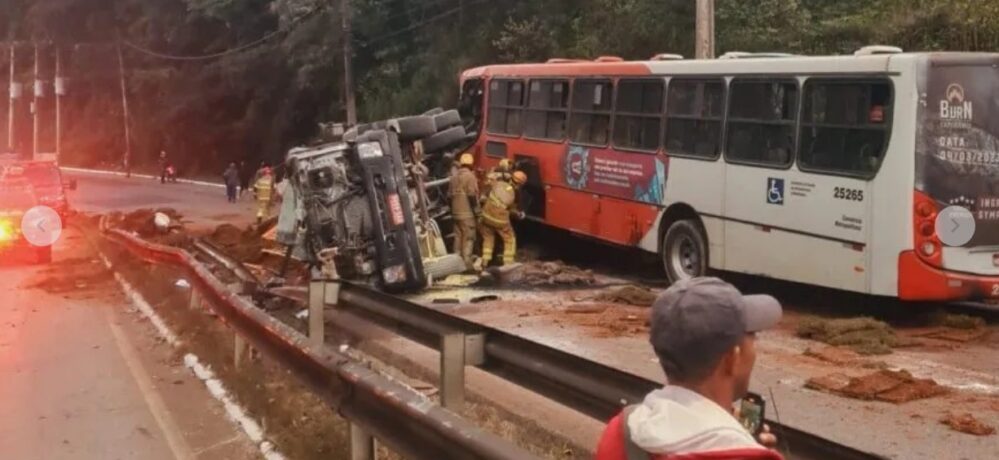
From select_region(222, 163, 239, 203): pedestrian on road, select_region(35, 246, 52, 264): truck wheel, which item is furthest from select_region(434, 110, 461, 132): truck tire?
select_region(222, 163, 239, 203): pedestrian on road

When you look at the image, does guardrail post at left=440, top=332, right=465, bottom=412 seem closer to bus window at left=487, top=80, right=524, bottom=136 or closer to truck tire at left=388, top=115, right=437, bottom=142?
truck tire at left=388, top=115, right=437, bottom=142

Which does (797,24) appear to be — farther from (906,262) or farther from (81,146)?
(81,146)

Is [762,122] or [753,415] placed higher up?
[762,122]

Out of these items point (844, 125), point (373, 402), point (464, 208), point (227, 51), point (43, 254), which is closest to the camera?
point (373, 402)

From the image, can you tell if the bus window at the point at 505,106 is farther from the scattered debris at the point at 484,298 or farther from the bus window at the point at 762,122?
the bus window at the point at 762,122

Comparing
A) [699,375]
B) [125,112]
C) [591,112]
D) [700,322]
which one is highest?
[125,112]

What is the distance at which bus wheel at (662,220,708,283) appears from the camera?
1369 centimetres

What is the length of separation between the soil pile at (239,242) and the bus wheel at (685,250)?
729 cm

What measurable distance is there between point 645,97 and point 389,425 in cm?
1014

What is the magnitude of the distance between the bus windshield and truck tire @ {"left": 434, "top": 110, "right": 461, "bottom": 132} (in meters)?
7.05

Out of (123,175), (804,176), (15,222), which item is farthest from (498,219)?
(123,175)

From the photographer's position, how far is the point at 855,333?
10.6 m

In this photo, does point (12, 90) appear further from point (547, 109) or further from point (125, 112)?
point (547, 109)

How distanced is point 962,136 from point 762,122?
2307 mm
